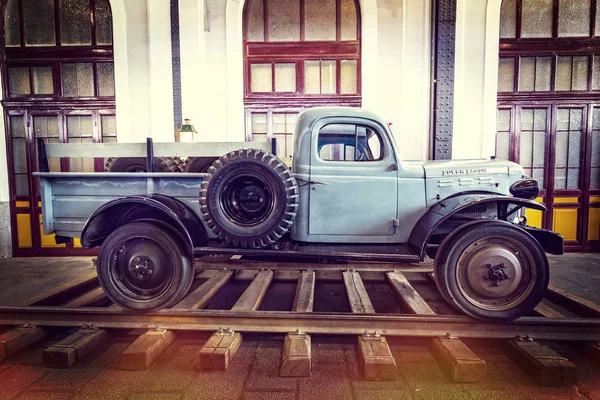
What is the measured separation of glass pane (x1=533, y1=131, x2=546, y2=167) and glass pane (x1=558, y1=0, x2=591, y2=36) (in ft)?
6.53

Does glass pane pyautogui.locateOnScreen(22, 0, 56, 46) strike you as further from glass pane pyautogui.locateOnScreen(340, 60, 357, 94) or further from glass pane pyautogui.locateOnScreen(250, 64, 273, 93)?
glass pane pyautogui.locateOnScreen(340, 60, 357, 94)

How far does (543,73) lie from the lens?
6477 millimetres

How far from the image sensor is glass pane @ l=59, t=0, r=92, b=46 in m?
6.45

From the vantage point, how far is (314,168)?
11.1ft

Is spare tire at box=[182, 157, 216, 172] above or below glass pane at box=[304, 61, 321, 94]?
below

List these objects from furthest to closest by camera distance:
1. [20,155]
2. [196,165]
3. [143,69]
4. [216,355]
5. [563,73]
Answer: [20,155] → [563,73] → [143,69] → [196,165] → [216,355]

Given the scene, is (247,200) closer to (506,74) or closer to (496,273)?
(496,273)

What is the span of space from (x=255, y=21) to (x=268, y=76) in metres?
1.09

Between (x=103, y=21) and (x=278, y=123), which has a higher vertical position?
(x=103, y=21)

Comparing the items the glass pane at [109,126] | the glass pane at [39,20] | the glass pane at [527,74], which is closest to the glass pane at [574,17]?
the glass pane at [527,74]

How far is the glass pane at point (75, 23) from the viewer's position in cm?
645

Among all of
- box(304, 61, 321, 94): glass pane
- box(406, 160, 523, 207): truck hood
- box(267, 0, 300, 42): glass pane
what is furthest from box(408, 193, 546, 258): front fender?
box(267, 0, 300, 42): glass pane

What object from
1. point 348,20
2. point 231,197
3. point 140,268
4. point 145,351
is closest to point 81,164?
point 140,268

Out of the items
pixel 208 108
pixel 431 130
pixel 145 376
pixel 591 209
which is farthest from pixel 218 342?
pixel 591 209
